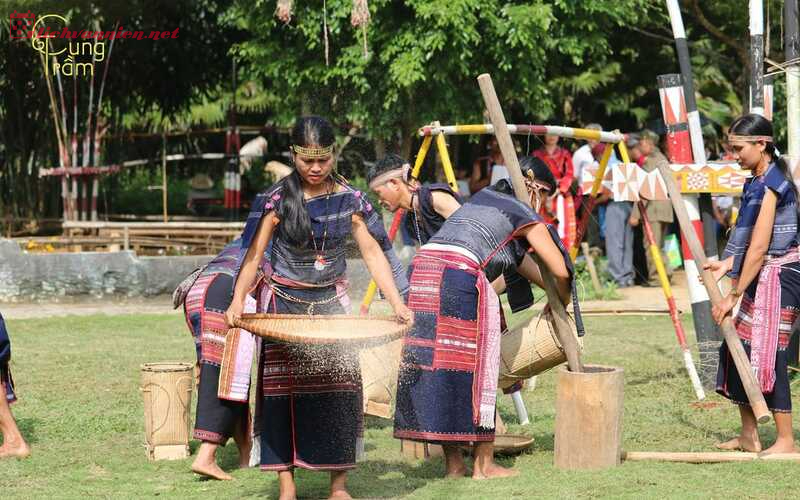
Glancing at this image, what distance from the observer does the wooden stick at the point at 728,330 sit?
6.12 meters

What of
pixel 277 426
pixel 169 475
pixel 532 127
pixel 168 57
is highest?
pixel 168 57

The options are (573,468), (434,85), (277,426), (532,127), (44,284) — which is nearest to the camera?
(277,426)

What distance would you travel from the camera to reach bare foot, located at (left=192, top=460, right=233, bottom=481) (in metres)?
6.07

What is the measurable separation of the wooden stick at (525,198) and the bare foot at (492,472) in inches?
23.3

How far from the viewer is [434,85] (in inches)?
576

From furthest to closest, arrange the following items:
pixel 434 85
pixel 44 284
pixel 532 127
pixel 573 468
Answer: pixel 434 85, pixel 44 284, pixel 532 127, pixel 573 468

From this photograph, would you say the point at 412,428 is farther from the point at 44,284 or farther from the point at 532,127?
the point at 44,284

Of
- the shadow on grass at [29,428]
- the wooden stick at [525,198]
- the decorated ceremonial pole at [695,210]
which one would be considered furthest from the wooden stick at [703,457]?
the shadow on grass at [29,428]

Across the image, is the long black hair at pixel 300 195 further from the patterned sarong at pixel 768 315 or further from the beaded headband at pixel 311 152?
the patterned sarong at pixel 768 315

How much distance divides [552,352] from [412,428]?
875mm

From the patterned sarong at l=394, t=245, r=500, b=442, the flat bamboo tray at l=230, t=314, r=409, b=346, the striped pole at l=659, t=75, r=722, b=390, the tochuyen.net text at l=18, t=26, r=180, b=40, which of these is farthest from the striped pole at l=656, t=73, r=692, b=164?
the tochuyen.net text at l=18, t=26, r=180, b=40

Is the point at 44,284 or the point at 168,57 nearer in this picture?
the point at 44,284

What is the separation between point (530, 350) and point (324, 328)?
1.44 meters

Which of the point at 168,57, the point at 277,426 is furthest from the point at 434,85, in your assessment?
the point at 277,426
